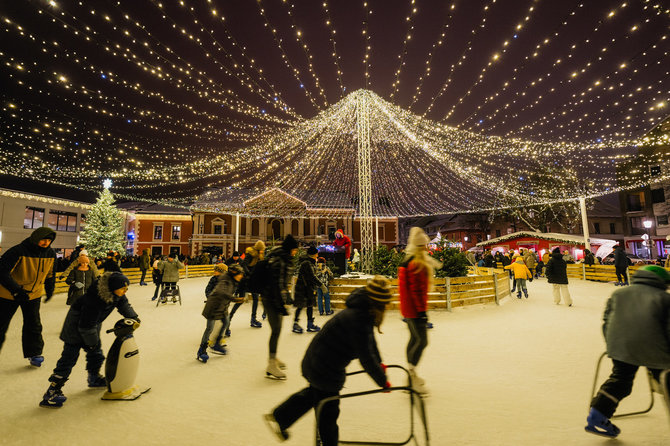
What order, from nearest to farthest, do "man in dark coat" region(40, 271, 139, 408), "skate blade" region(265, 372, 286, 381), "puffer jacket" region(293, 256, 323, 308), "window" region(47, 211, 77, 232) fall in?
"man in dark coat" region(40, 271, 139, 408) < "skate blade" region(265, 372, 286, 381) < "puffer jacket" region(293, 256, 323, 308) < "window" region(47, 211, 77, 232)

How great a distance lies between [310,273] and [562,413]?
3.76 m

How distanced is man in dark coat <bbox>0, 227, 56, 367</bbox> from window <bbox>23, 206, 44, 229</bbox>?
29.5 m

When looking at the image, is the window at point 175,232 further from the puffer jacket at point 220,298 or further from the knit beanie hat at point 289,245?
the knit beanie hat at point 289,245

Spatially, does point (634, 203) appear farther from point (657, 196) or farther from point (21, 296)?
point (21, 296)

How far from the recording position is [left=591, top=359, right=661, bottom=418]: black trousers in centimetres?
245

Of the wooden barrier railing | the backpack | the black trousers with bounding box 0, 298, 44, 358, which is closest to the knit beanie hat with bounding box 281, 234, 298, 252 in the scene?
the backpack

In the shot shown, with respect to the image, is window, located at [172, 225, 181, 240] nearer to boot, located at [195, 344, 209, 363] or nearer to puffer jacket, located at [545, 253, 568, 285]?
boot, located at [195, 344, 209, 363]

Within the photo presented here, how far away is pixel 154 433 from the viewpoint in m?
2.66

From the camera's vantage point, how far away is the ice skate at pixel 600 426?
2460mm

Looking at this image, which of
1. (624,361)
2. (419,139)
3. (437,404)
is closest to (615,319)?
(624,361)

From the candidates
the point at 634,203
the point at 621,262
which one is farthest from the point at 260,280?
the point at 634,203

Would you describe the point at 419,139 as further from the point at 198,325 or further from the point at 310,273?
the point at 198,325

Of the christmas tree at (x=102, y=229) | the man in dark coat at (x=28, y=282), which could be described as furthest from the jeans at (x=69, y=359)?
the christmas tree at (x=102, y=229)

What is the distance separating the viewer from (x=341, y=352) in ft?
6.65
